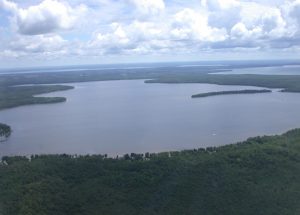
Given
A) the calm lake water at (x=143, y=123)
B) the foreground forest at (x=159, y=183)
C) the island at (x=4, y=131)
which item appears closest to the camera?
the foreground forest at (x=159, y=183)

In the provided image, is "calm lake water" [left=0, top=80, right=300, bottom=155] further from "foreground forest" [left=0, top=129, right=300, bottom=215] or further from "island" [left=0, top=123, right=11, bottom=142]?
"foreground forest" [left=0, top=129, right=300, bottom=215]

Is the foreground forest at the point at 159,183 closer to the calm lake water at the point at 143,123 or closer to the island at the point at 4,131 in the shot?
the calm lake water at the point at 143,123

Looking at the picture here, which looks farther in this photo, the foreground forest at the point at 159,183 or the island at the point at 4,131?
the island at the point at 4,131

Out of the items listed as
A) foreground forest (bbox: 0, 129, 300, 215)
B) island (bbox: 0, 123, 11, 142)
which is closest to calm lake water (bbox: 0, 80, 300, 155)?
island (bbox: 0, 123, 11, 142)

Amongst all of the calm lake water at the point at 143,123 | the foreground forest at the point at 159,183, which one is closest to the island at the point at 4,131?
the calm lake water at the point at 143,123

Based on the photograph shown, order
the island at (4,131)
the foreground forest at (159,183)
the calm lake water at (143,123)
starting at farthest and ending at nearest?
the island at (4,131), the calm lake water at (143,123), the foreground forest at (159,183)
